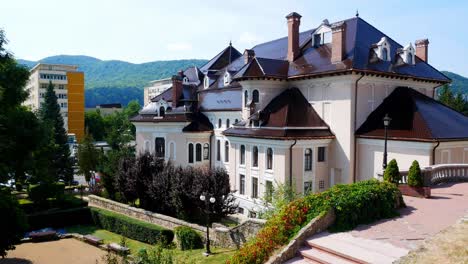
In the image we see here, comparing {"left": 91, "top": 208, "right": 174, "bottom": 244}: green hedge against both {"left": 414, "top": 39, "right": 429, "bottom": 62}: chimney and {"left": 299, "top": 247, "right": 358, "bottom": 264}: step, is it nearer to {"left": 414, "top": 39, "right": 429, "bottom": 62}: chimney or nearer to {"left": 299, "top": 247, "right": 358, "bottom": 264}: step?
{"left": 299, "top": 247, "right": 358, "bottom": 264}: step

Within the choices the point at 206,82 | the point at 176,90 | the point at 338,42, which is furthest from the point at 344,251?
the point at 176,90

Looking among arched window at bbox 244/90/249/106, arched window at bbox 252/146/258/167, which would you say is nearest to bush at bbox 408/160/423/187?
arched window at bbox 252/146/258/167

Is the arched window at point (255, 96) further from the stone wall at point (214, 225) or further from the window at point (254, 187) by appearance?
the stone wall at point (214, 225)

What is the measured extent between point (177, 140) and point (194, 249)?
18.0 m

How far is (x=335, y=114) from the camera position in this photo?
2848cm

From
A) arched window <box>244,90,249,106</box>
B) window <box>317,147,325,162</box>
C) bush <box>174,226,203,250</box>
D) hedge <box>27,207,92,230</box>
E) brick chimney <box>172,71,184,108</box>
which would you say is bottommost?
hedge <box>27,207,92,230</box>

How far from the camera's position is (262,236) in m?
13.3

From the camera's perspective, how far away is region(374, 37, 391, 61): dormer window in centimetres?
2847

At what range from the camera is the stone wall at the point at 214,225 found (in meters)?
18.8

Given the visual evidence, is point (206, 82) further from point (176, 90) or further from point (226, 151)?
point (226, 151)

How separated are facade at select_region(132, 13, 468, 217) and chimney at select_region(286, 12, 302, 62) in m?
0.08

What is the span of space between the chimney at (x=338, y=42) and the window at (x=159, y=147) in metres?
19.6

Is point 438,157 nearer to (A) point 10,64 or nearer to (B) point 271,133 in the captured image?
(B) point 271,133

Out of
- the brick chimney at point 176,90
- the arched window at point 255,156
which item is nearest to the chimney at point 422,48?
the arched window at point 255,156
